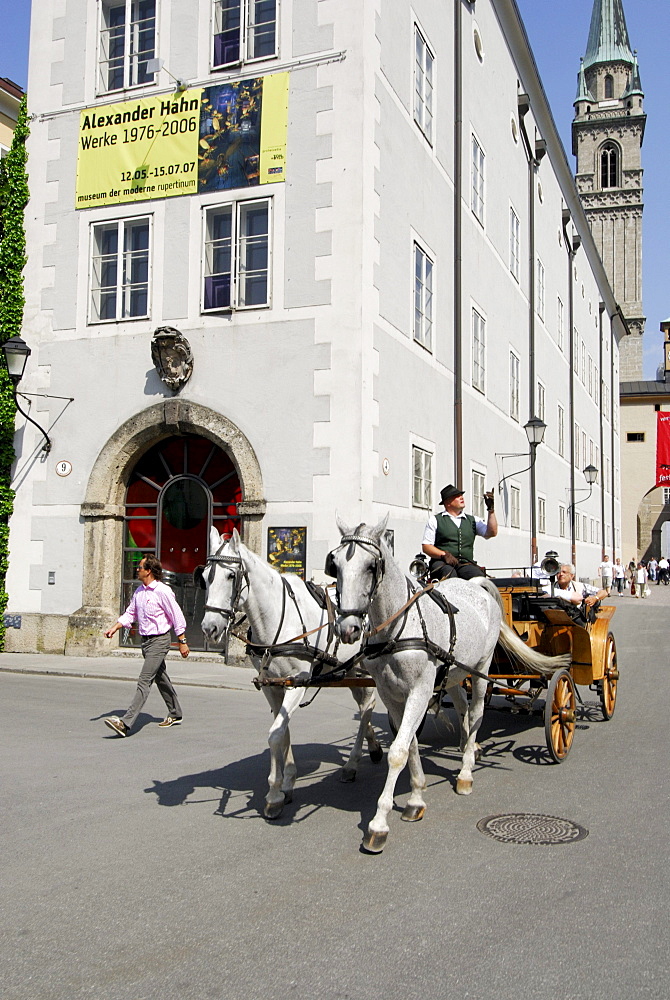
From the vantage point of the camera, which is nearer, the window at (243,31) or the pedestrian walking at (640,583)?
the window at (243,31)

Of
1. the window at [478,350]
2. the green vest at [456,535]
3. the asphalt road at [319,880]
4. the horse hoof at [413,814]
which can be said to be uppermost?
the window at [478,350]

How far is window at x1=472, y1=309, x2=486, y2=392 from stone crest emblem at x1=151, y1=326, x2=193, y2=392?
8.02m

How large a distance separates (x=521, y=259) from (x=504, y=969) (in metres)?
25.7

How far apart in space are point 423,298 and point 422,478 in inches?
142

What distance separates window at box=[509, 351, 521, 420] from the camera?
25141 millimetres

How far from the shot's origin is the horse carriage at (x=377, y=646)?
17.8ft

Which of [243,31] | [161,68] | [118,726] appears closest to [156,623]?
[118,726]

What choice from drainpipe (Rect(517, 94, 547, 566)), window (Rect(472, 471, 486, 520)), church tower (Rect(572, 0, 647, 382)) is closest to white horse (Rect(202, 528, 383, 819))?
window (Rect(472, 471, 486, 520))

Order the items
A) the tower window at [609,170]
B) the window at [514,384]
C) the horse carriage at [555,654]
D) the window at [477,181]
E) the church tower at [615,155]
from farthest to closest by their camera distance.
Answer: the tower window at [609,170]
the church tower at [615,155]
the window at [514,384]
the window at [477,181]
the horse carriage at [555,654]

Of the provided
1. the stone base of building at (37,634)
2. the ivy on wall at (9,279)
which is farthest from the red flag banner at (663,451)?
the stone base of building at (37,634)

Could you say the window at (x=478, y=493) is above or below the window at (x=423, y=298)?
below

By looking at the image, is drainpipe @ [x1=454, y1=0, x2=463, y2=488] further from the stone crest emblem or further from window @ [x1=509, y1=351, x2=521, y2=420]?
the stone crest emblem

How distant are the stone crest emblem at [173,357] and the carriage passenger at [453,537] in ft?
26.7

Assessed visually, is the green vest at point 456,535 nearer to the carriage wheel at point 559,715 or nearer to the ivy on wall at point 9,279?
the carriage wheel at point 559,715
